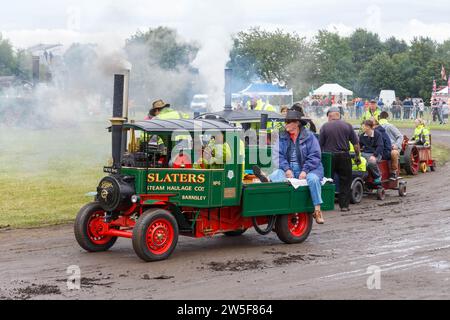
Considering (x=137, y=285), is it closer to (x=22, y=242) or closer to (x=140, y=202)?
(x=140, y=202)

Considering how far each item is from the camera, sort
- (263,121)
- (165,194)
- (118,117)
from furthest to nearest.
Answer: (263,121), (165,194), (118,117)

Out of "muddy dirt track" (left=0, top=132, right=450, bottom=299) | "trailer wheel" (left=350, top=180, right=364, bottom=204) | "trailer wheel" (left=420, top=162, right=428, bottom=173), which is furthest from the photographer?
"trailer wheel" (left=420, top=162, right=428, bottom=173)

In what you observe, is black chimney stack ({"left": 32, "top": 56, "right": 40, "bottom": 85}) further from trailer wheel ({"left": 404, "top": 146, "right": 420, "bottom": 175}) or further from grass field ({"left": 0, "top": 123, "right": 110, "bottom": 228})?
trailer wheel ({"left": 404, "top": 146, "right": 420, "bottom": 175})

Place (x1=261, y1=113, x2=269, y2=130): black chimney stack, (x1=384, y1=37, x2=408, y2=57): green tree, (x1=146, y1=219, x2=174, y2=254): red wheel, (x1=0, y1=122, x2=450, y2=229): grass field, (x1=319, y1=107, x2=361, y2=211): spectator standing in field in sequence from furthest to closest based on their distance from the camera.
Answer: (x1=384, y1=37, x2=408, y2=57): green tree
(x1=319, y1=107, x2=361, y2=211): spectator standing in field
(x1=261, y1=113, x2=269, y2=130): black chimney stack
(x1=0, y1=122, x2=450, y2=229): grass field
(x1=146, y1=219, x2=174, y2=254): red wheel

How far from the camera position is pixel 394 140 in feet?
49.7

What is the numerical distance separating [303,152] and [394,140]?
6.30m

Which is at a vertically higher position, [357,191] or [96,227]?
[357,191]

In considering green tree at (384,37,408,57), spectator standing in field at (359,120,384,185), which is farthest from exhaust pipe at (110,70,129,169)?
green tree at (384,37,408,57)

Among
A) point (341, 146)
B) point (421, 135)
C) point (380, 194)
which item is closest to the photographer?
point (341, 146)

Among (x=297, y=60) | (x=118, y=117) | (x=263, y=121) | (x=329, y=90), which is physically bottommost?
(x=118, y=117)

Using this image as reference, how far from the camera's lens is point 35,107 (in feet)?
95.0
